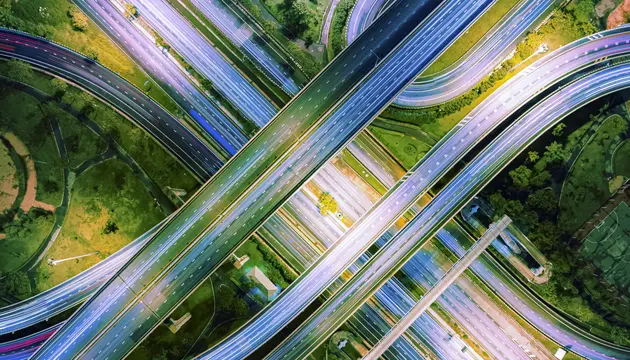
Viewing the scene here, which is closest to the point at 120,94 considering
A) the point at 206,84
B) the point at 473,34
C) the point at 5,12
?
the point at 206,84

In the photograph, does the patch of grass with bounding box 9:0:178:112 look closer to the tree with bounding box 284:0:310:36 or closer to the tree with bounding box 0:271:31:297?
the tree with bounding box 284:0:310:36

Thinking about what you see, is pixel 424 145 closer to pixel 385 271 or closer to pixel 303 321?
pixel 385 271

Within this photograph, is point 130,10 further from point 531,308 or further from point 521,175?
point 531,308

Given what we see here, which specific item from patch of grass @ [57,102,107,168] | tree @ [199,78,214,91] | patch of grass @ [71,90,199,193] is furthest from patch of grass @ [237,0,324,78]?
patch of grass @ [57,102,107,168]

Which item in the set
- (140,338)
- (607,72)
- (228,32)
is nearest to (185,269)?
(140,338)

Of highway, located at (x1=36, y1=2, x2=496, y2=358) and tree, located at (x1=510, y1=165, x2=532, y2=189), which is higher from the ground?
tree, located at (x1=510, y1=165, x2=532, y2=189)

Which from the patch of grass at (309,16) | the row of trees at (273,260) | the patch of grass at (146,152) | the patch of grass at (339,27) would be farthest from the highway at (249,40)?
the row of trees at (273,260)
